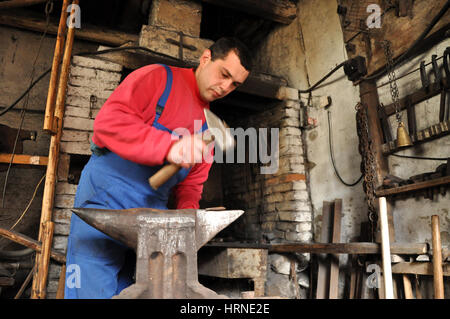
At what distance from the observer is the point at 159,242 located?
1.26m

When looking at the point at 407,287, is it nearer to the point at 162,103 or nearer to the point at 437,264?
the point at 437,264

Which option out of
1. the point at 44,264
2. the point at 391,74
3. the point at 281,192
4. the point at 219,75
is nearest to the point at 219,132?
the point at 219,75

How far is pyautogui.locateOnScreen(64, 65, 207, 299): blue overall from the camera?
57.4 inches

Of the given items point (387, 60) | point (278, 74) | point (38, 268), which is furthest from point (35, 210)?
point (387, 60)

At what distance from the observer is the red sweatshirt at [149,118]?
1.33 metres

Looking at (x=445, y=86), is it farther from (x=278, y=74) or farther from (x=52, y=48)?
(x=52, y=48)

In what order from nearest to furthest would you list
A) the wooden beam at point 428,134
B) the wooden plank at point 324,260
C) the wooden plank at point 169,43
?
the wooden beam at point 428,134 → the wooden plank at point 324,260 → the wooden plank at point 169,43

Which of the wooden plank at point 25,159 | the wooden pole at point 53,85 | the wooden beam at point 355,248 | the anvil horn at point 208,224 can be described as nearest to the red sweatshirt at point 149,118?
the anvil horn at point 208,224

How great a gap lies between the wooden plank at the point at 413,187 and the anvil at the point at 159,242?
2.04 m

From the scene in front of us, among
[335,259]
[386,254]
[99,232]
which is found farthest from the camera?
[335,259]

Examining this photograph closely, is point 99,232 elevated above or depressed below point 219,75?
below

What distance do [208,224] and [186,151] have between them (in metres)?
0.32

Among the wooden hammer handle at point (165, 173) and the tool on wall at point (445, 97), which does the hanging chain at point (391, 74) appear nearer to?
the tool on wall at point (445, 97)

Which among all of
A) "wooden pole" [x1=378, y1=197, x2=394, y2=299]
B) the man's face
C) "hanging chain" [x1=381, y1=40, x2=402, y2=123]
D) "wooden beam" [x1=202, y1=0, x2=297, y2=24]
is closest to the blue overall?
the man's face
